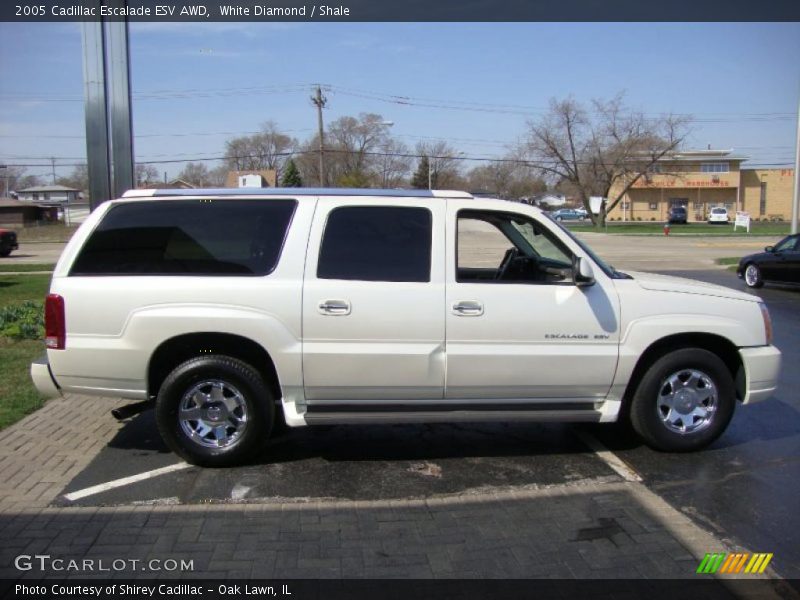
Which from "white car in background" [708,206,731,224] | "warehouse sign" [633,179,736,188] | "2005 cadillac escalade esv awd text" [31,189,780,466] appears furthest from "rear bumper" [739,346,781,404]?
"warehouse sign" [633,179,736,188]

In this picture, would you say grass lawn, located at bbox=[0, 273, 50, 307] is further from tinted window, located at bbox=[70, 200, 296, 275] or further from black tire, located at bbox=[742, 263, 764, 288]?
black tire, located at bbox=[742, 263, 764, 288]

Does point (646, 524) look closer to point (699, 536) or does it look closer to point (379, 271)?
point (699, 536)

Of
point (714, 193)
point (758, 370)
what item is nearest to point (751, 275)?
point (758, 370)

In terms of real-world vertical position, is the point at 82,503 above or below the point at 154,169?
below

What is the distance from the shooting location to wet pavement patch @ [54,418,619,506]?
456 centimetres

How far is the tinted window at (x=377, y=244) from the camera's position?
4.85m

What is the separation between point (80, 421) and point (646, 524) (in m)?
4.67

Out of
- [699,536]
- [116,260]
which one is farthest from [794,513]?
[116,260]

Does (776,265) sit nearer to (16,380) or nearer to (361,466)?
(361,466)

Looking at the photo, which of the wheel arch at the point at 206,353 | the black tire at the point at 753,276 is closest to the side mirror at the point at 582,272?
the wheel arch at the point at 206,353

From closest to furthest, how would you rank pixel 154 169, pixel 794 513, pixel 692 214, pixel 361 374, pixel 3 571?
pixel 3 571 < pixel 794 513 < pixel 361 374 < pixel 154 169 < pixel 692 214

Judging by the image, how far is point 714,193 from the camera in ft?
283

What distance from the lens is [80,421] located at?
6.16 m

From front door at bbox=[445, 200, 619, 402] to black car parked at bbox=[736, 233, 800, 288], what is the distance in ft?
43.4
